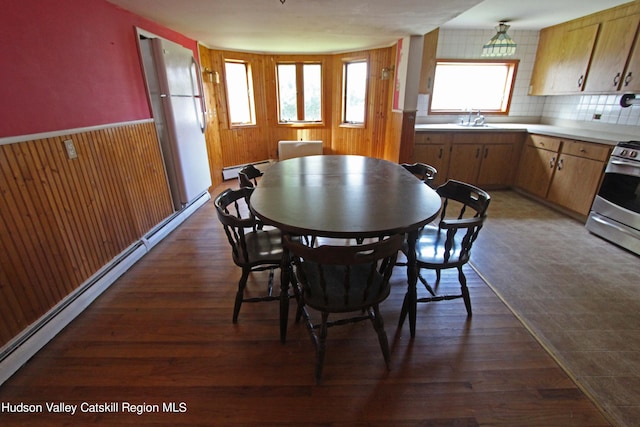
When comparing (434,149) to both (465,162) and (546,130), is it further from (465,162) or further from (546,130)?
(546,130)

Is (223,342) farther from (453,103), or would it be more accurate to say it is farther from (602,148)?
(453,103)

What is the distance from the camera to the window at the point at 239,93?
5129mm

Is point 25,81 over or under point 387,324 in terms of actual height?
over

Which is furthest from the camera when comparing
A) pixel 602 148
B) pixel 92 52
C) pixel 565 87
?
pixel 565 87

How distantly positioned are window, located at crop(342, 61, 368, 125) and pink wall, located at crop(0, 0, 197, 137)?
131 inches

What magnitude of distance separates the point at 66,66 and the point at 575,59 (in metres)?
5.29

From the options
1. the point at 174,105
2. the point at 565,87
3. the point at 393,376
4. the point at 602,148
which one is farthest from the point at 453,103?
the point at 393,376


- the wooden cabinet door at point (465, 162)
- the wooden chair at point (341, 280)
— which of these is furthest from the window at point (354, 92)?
the wooden chair at point (341, 280)

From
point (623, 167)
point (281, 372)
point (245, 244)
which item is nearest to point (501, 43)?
point (623, 167)

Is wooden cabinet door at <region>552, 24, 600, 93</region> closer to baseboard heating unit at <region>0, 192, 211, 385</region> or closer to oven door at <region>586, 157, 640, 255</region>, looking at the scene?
oven door at <region>586, 157, 640, 255</region>

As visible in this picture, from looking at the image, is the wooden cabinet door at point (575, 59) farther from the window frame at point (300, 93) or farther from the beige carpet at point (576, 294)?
the window frame at point (300, 93)

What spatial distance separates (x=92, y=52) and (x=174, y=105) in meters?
0.94

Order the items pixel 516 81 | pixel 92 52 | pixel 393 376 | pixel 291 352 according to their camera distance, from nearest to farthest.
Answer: pixel 393 376 → pixel 291 352 → pixel 92 52 → pixel 516 81

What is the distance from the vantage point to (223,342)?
175 centimetres
